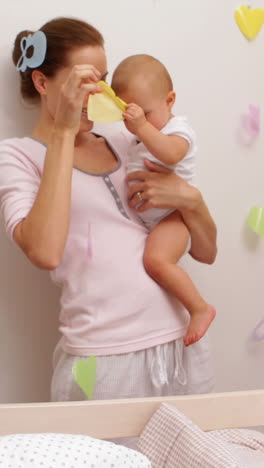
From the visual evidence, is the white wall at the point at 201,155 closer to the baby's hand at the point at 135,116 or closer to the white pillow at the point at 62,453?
the baby's hand at the point at 135,116

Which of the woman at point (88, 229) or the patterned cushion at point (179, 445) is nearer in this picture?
the patterned cushion at point (179, 445)

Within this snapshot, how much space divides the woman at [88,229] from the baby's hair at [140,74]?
43 millimetres

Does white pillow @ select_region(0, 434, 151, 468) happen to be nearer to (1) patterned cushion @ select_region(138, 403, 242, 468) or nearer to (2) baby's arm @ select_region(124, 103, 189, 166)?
(1) patterned cushion @ select_region(138, 403, 242, 468)

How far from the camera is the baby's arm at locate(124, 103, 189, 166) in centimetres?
101

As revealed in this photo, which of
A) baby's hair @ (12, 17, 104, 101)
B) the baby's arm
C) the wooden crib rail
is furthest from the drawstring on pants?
baby's hair @ (12, 17, 104, 101)

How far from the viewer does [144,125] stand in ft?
3.36

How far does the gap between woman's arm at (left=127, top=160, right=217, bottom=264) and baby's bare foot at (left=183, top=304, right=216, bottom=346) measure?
0.18m

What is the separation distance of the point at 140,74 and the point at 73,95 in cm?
18

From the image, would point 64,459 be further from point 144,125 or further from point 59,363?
point 144,125

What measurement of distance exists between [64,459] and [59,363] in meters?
0.46

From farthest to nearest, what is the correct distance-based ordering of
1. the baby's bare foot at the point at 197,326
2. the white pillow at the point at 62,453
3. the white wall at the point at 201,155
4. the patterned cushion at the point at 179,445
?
the white wall at the point at 201,155
the baby's bare foot at the point at 197,326
the patterned cushion at the point at 179,445
the white pillow at the point at 62,453

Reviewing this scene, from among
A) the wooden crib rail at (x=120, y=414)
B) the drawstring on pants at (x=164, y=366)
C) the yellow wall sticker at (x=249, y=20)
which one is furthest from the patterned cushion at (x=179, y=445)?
the yellow wall sticker at (x=249, y=20)

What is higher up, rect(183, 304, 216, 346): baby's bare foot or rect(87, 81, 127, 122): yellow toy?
rect(87, 81, 127, 122): yellow toy

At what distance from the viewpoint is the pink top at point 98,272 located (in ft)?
3.32
